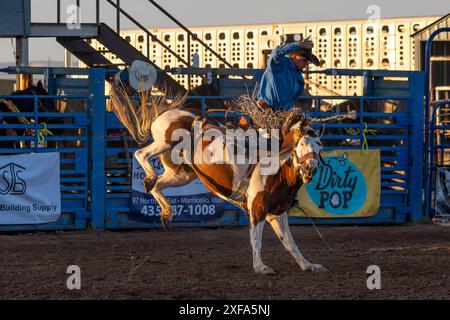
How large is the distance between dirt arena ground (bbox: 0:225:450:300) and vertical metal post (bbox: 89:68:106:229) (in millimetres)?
336

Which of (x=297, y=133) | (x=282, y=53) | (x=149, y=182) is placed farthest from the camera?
(x=282, y=53)

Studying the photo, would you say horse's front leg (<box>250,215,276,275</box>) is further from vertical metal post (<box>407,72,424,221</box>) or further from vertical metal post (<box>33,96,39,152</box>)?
vertical metal post (<box>407,72,424,221</box>)

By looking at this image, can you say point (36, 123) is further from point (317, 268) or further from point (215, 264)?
point (317, 268)

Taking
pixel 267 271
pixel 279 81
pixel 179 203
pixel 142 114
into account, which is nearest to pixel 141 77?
pixel 142 114

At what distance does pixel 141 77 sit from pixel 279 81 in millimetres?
1714

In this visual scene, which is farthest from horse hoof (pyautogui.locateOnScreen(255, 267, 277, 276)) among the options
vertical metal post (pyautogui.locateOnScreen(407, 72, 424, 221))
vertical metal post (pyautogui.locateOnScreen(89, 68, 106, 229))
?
vertical metal post (pyautogui.locateOnScreen(407, 72, 424, 221))

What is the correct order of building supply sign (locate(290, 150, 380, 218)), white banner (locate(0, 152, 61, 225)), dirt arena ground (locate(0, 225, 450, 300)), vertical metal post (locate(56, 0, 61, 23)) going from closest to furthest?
dirt arena ground (locate(0, 225, 450, 300))
white banner (locate(0, 152, 61, 225))
building supply sign (locate(290, 150, 380, 218))
vertical metal post (locate(56, 0, 61, 23))

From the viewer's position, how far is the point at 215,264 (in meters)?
8.82

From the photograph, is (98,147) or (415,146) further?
(415,146)

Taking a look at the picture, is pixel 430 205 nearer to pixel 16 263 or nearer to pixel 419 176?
pixel 419 176

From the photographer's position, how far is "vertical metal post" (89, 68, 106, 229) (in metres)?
12.2

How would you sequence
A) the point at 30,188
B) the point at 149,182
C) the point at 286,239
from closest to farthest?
the point at 286,239, the point at 149,182, the point at 30,188

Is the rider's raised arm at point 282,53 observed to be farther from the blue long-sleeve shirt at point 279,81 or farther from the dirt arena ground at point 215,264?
the dirt arena ground at point 215,264
